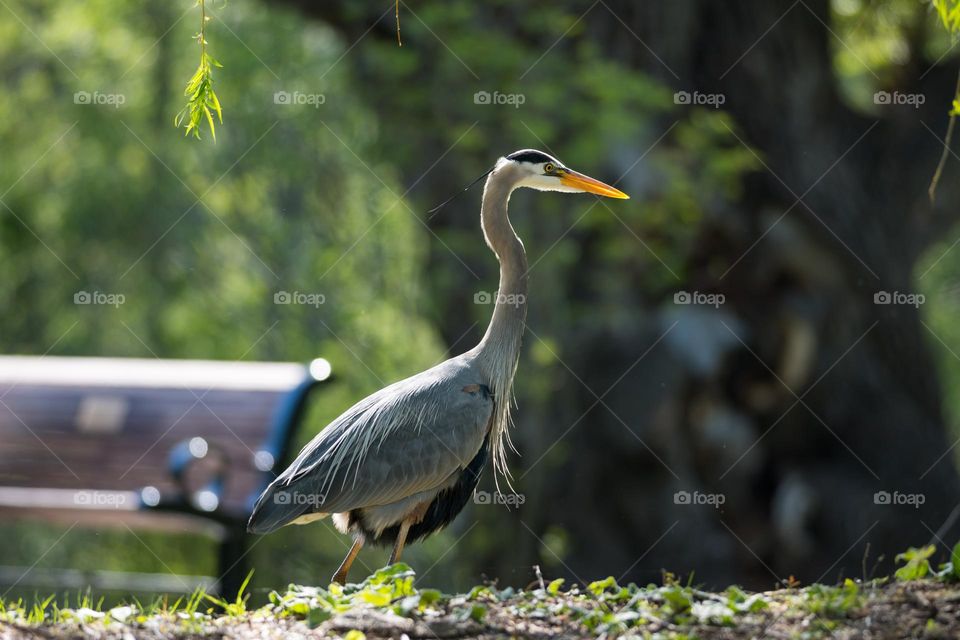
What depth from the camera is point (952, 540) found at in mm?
10734

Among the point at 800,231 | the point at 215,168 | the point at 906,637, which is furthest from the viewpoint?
the point at 215,168

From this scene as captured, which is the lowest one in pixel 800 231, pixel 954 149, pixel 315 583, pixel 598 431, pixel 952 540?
pixel 315 583

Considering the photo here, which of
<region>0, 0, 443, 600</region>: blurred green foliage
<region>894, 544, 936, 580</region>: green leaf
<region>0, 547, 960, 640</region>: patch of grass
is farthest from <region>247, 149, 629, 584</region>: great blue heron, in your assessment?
<region>0, 0, 443, 600</region>: blurred green foliage

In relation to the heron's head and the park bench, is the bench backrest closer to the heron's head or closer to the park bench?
the park bench

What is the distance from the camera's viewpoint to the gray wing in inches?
226

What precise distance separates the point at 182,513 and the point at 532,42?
5489 millimetres

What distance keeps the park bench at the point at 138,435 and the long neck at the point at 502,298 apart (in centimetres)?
201

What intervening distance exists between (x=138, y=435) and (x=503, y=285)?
162 inches

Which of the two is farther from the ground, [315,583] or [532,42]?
[532,42]

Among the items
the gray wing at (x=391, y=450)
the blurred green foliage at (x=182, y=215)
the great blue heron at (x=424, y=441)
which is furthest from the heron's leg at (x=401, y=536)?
the blurred green foliage at (x=182, y=215)

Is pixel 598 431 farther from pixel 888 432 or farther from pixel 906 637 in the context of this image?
pixel 906 637

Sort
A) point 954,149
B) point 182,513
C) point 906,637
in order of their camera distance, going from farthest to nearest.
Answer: point 954,149 → point 182,513 → point 906,637

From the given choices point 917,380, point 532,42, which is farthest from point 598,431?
point 532,42

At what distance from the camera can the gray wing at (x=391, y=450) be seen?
226 inches
